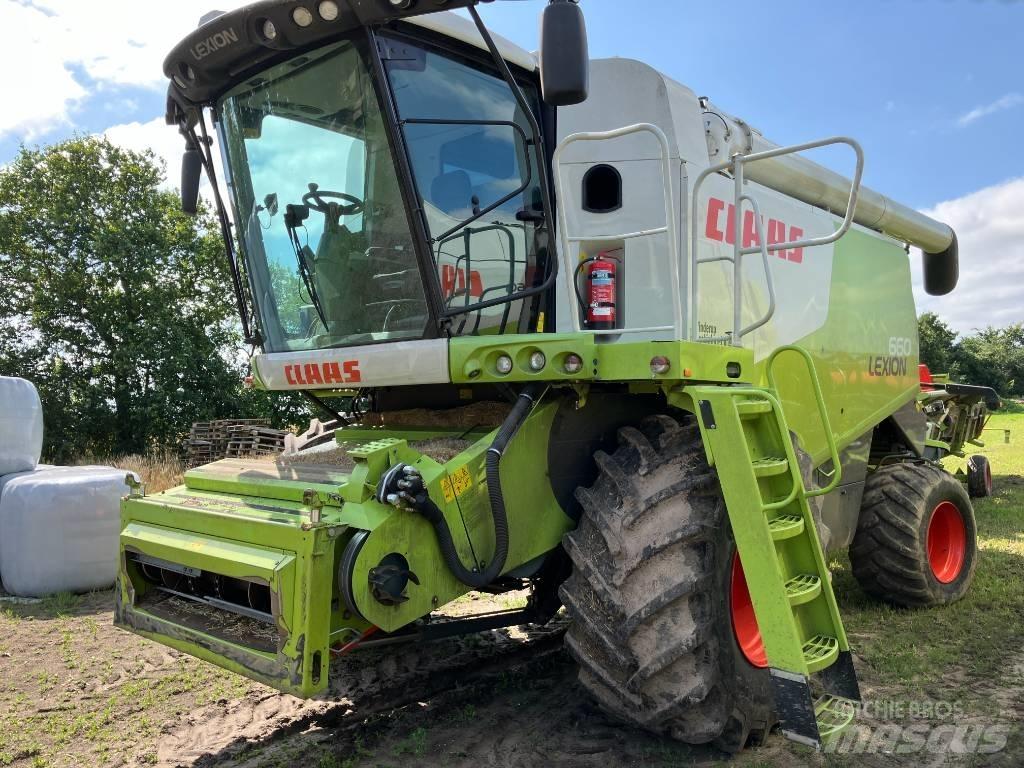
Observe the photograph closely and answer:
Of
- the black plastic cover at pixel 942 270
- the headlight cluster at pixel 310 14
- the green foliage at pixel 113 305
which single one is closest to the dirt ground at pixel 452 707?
the headlight cluster at pixel 310 14

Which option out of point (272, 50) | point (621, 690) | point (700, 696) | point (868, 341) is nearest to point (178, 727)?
point (621, 690)

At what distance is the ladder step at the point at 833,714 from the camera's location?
262 centimetres

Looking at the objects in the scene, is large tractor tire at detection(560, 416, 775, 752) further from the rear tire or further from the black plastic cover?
the rear tire

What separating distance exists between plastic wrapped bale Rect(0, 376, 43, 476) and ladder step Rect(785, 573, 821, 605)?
6074 millimetres

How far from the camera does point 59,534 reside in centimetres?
572

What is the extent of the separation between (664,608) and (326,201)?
2279mm

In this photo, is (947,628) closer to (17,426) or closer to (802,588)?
(802,588)

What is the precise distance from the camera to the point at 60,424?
61.6 ft

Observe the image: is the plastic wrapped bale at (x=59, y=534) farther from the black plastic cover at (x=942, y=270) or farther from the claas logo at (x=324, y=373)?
the black plastic cover at (x=942, y=270)

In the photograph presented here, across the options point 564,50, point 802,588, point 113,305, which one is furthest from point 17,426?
point 113,305

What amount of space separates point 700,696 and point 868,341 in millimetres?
3371

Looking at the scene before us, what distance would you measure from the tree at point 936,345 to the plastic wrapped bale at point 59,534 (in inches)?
1743

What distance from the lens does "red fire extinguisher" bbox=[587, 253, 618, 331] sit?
11.6ft
